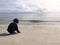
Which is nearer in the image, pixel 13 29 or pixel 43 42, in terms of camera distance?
pixel 43 42

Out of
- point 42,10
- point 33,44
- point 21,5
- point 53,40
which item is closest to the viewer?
point 33,44

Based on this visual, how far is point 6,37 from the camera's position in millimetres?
10727

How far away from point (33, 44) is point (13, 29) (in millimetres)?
2784

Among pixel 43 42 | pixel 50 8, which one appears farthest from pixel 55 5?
pixel 43 42

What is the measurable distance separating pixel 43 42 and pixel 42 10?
23284 millimetres

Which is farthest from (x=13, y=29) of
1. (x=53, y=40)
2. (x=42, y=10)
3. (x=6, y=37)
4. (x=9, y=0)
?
(x=9, y=0)

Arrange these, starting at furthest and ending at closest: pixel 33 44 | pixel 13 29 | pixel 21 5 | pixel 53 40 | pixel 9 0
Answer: pixel 9 0 → pixel 21 5 → pixel 13 29 → pixel 53 40 → pixel 33 44

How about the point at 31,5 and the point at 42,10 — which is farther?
the point at 31,5

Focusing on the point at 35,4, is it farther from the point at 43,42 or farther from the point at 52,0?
the point at 43,42

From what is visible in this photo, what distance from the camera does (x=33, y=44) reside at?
9.31 m

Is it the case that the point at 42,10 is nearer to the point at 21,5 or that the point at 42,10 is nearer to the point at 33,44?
the point at 21,5

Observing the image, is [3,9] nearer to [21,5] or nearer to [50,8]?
[21,5]

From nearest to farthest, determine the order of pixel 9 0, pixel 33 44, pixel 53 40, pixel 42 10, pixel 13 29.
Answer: pixel 33 44, pixel 53 40, pixel 13 29, pixel 42 10, pixel 9 0

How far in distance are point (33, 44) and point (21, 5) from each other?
2655 cm
